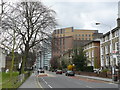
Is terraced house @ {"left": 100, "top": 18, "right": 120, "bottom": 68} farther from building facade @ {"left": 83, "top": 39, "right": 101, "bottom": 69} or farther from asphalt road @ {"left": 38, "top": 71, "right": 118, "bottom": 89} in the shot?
asphalt road @ {"left": 38, "top": 71, "right": 118, "bottom": 89}

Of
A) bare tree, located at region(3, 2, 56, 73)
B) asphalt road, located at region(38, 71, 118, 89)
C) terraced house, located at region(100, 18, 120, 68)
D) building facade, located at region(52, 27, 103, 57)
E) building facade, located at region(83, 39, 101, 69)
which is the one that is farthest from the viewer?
building facade, located at region(52, 27, 103, 57)

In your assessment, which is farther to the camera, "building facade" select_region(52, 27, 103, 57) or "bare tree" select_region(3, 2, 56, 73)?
"building facade" select_region(52, 27, 103, 57)

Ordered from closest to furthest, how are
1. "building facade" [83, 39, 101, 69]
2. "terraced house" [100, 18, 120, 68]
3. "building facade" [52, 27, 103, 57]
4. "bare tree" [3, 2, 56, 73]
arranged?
"bare tree" [3, 2, 56, 73], "terraced house" [100, 18, 120, 68], "building facade" [83, 39, 101, 69], "building facade" [52, 27, 103, 57]

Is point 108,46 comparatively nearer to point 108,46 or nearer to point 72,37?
point 108,46

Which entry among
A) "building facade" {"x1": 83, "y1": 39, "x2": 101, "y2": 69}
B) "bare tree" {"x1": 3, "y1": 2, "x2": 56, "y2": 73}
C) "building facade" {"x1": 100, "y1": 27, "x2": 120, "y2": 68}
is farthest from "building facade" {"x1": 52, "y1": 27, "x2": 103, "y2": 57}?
"bare tree" {"x1": 3, "y1": 2, "x2": 56, "y2": 73}

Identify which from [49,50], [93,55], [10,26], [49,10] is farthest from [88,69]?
[10,26]

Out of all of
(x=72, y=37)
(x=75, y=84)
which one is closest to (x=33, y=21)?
(x=75, y=84)

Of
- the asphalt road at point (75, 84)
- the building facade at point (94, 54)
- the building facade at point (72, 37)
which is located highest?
the building facade at point (72, 37)

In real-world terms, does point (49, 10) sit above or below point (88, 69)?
above

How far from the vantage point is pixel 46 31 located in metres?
37.8

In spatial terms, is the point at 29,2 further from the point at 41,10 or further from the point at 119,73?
the point at 119,73

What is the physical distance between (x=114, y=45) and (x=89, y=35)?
3020 inches

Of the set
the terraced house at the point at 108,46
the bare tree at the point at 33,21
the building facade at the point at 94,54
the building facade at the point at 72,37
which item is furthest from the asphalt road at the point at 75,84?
the building facade at the point at 72,37

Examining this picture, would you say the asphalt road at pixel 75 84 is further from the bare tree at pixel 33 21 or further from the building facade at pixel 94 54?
the building facade at pixel 94 54
